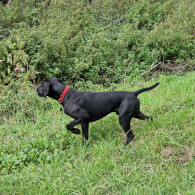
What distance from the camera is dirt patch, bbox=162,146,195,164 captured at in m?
3.59

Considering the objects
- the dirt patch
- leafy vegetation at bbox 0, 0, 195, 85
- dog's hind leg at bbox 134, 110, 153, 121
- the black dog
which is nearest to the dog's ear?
the black dog

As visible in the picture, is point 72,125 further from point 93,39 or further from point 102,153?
point 93,39

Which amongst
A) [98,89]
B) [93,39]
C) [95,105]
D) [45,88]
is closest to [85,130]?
[95,105]

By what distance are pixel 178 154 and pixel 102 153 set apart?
44.0 inches

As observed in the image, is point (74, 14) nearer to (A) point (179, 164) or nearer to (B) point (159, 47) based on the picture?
(B) point (159, 47)

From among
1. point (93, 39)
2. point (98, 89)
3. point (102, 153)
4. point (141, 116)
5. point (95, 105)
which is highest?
point (93, 39)

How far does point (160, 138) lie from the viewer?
3922 millimetres

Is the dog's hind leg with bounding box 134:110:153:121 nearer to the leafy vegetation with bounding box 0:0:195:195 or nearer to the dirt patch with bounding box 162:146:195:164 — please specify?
the leafy vegetation with bounding box 0:0:195:195

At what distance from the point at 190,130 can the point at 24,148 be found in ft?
8.68

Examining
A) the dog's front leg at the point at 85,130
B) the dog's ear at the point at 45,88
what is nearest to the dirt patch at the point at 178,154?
the dog's front leg at the point at 85,130

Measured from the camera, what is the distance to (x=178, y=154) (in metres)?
3.70

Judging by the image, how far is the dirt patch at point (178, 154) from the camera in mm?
3590

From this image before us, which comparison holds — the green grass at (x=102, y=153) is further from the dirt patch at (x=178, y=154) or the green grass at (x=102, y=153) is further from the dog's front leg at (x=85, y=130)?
the dog's front leg at (x=85, y=130)

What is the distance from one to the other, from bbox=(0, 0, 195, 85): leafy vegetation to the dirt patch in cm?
332
